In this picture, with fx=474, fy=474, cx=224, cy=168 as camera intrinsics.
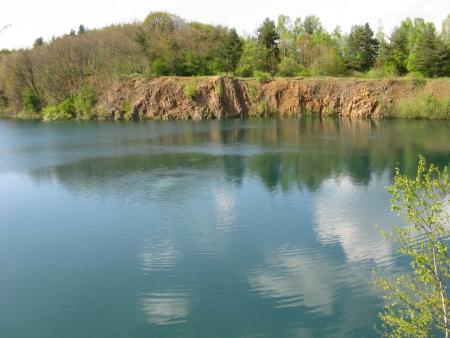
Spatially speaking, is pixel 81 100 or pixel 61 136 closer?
pixel 61 136

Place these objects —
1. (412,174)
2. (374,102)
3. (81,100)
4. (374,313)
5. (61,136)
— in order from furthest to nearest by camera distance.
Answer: (81,100) < (374,102) < (61,136) < (412,174) < (374,313)

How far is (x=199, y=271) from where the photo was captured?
14734mm

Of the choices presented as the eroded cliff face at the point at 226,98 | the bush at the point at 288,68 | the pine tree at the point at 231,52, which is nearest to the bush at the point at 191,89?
the eroded cliff face at the point at 226,98

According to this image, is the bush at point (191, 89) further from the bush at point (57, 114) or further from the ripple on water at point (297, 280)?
the ripple on water at point (297, 280)

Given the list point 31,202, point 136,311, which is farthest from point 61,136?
point 136,311

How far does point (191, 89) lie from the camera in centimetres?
6594

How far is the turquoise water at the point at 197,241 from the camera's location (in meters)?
12.2

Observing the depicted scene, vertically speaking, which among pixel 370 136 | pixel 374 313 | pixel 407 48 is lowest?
pixel 374 313

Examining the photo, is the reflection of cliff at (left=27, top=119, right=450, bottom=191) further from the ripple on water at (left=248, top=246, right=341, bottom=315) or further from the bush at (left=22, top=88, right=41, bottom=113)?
the bush at (left=22, top=88, right=41, bottom=113)

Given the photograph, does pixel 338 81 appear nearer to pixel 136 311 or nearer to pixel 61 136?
pixel 61 136

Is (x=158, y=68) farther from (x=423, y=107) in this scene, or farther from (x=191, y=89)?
(x=423, y=107)

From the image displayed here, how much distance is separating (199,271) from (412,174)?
667 inches

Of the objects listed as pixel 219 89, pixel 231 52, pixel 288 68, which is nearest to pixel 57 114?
pixel 219 89

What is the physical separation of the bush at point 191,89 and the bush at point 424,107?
88.3ft
